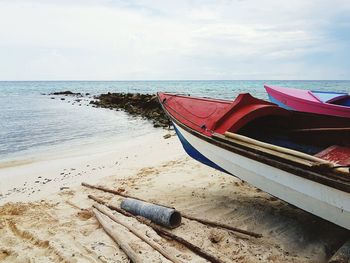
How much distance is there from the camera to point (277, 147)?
3.98 meters

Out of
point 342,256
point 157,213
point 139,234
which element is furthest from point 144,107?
point 342,256

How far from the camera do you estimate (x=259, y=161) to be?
4.00 m

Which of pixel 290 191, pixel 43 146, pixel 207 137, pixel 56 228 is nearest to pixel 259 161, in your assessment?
pixel 290 191

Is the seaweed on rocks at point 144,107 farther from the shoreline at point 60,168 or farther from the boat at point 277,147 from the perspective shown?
the boat at point 277,147

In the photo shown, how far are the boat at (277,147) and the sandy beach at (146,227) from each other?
694 mm

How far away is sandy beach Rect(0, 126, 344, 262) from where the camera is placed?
153 inches

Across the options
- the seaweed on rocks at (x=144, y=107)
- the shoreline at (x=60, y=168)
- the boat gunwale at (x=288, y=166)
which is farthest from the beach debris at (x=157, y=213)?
the seaweed on rocks at (x=144, y=107)

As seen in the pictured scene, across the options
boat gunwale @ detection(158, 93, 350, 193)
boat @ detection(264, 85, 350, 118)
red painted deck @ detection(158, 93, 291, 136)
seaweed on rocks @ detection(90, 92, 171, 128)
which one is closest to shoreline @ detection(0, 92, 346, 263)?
boat gunwale @ detection(158, 93, 350, 193)

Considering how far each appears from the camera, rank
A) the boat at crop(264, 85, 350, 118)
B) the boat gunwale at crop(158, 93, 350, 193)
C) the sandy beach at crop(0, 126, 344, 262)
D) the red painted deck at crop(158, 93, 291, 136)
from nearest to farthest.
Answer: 1. the boat gunwale at crop(158, 93, 350, 193)
2. the sandy beach at crop(0, 126, 344, 262)
3. the red painted deck at crop(158, 93, 291, 136)
4. the boat at crop(264, 85, 350, 118)

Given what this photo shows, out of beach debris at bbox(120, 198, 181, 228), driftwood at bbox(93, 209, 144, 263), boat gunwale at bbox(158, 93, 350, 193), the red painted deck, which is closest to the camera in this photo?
boat gunwale at bbox(158, 93, 350, 193)

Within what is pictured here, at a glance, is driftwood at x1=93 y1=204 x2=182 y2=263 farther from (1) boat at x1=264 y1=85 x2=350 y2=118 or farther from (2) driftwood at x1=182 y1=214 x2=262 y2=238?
(1) boat at x1=264 y1=85 x2=350 y2=118

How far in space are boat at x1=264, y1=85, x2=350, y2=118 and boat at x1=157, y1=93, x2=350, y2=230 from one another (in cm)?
346

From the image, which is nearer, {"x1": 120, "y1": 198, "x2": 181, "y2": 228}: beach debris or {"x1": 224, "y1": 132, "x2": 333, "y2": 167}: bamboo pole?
{"x1": 224, "y1": 132, "x2": 333, "y2": 167}: bamboo pole

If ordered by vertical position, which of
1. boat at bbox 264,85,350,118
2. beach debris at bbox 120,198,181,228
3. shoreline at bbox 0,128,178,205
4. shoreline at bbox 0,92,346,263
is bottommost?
shoreline at bbox 0,128,178,205
